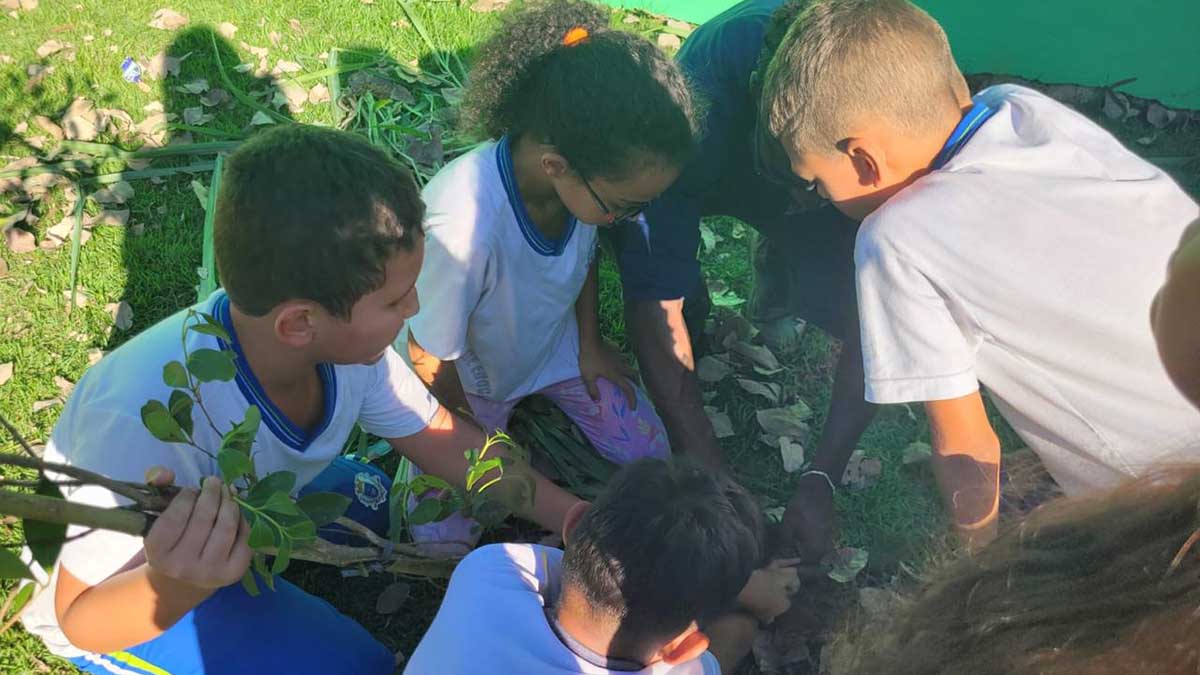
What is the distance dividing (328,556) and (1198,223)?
178 centimetres

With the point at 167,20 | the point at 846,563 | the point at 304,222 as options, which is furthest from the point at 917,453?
the point at 167,20

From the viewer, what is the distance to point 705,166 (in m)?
2.48

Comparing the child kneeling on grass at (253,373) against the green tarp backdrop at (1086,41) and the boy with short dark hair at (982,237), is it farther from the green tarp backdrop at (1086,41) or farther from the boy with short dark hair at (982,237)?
the green tarp backdrop at (1086,41)

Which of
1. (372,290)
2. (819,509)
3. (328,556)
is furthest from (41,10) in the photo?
(819,509)

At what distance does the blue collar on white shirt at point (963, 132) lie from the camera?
1.88 metres

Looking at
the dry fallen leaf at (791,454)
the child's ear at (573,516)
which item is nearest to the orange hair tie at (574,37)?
the child's ear at (573,516)

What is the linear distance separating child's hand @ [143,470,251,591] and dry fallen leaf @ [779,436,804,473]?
2.02 metres

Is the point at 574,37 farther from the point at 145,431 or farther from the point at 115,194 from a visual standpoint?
the point at 115,194

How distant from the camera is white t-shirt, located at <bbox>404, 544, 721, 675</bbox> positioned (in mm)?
1662

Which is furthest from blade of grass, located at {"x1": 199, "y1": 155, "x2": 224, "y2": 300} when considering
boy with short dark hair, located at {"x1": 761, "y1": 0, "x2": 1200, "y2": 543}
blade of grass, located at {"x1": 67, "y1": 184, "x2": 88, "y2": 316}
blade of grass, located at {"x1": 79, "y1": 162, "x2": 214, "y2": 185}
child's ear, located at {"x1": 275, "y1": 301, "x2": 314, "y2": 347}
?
boy with short dark hair, located at {"x1": 761, "y1": 0, "x2": 1200, "y2": 543}

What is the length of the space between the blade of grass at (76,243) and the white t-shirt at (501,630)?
2249mm

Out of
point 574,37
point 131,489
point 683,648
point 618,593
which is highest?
point 574,37

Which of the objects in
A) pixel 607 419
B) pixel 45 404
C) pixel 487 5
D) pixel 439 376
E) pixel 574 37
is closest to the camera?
pixel 574 37

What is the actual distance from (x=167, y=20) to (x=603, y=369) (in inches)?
120
